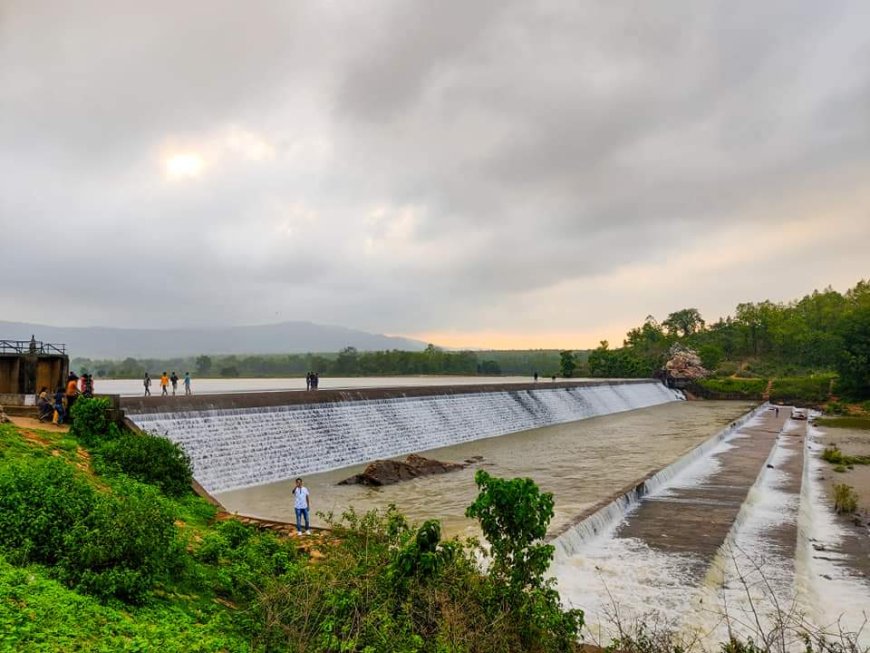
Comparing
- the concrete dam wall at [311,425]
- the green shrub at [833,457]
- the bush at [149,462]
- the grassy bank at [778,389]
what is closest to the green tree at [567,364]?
the grassy bank at [778,389]

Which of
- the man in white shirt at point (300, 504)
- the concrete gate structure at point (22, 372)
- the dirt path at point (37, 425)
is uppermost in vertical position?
the concrete gate structure at point (22, 372)

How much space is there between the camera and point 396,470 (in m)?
18.9

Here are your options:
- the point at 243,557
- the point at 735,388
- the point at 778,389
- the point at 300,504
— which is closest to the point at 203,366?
the point at 735,388

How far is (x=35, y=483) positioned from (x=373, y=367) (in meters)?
113

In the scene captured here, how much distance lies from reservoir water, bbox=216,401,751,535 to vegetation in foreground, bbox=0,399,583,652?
16.8 ft

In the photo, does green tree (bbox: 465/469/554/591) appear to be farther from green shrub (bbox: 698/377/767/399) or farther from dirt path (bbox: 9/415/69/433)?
green shrub (bbox: 698/377/767/399)

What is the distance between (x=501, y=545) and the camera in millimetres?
7180

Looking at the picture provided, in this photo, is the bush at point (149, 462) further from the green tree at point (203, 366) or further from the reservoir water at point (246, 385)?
the green tree at point (203, 366)

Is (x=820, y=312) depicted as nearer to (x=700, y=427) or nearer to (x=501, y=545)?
(x=700, y=427)

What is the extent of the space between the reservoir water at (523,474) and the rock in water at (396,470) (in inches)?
16.1

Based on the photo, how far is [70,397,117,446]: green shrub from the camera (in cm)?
1452

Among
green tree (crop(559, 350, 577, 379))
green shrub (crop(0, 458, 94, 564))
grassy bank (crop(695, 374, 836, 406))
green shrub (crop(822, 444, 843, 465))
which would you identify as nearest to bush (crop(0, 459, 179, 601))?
green shrub (crop(0, 458, 94, 564))

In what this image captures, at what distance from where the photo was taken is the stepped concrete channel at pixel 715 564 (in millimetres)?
8664

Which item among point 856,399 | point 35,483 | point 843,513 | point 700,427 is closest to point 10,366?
point 35,483
